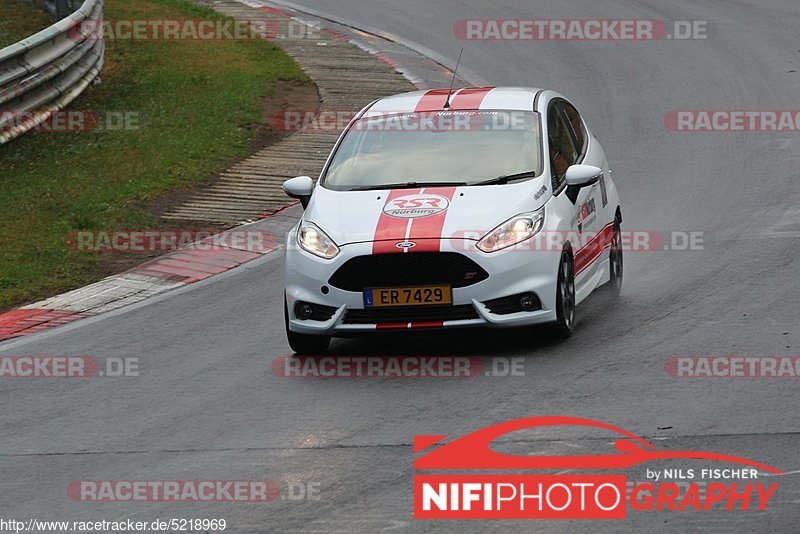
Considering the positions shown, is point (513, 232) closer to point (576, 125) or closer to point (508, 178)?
point (508, 178)

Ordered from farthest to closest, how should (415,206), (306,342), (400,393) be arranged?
(306,342) < (415,206) < (400,393)

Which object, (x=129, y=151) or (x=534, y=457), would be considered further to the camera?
(x=129, y=151)

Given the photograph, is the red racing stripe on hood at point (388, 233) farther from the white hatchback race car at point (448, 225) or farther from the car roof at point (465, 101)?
the car roof at point (465, 101)

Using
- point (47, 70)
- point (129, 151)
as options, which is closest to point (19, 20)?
point (47, 70)

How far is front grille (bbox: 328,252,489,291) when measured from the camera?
9.28m

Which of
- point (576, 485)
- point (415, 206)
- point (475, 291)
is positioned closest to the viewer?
point (576, 485)

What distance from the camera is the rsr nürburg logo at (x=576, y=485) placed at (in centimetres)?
655

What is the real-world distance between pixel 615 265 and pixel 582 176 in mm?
1518

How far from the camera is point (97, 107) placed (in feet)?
60.2

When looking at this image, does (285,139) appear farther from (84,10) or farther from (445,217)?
(445,217)

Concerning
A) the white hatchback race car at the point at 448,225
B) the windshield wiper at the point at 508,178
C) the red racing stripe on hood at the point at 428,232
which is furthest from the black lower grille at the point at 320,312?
the windshield wiper at the point at 508,178

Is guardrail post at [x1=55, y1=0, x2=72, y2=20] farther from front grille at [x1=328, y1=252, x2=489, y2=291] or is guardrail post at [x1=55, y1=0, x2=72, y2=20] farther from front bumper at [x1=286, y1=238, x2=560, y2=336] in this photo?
front grille at [x1=328, y1=252, x2=489, y2=291]

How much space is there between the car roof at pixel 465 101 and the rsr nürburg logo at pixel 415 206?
1.29 m

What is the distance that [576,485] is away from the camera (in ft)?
22.4
